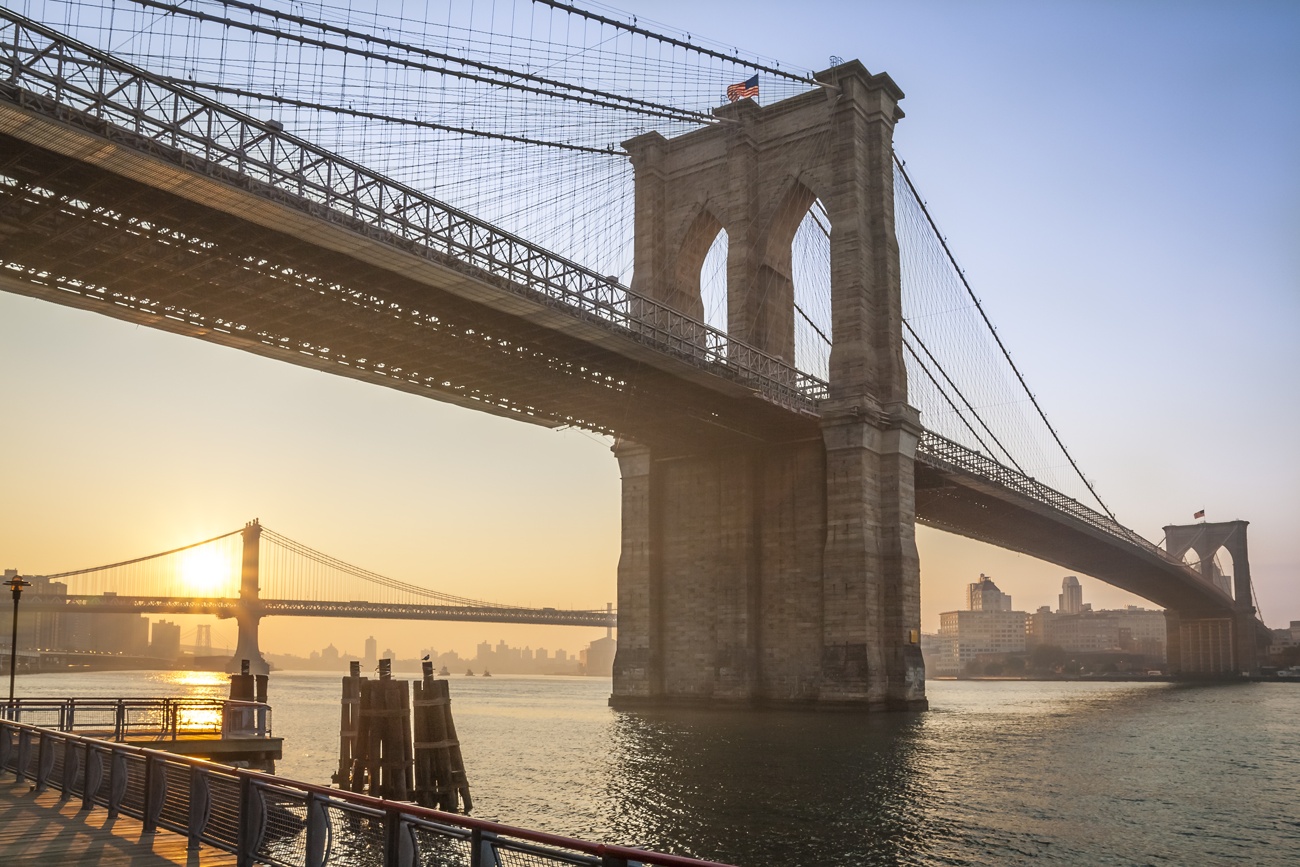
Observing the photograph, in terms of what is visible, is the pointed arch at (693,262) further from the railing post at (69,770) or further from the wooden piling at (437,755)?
the railing post at (69,770)

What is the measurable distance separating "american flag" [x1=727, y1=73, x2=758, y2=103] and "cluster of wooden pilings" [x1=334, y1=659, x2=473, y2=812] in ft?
121

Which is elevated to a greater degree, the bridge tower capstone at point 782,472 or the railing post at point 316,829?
the bridge tower capstone at point 782,472

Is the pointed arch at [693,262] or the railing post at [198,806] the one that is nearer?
the railing post at [198,806]

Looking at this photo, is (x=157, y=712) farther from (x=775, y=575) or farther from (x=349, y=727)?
(x=775, y=575)

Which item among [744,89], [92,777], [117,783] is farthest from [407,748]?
[744,89]

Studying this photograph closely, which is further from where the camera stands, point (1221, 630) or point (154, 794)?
point (1221, 630)

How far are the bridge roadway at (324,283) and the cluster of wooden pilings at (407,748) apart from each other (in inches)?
490

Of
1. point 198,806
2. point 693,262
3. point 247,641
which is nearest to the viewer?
point 198,806

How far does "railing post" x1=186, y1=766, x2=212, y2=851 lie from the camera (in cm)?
1334

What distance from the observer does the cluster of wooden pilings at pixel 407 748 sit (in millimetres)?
27438

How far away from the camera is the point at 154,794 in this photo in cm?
1445

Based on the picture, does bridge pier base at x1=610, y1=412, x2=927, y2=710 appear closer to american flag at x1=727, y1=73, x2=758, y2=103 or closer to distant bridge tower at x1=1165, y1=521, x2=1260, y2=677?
american flag at x1=727, y1=73, x2=758, y2=103

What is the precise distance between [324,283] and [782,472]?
25504 mm

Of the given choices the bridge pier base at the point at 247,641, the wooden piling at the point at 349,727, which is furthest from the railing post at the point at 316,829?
the bridge pier base at the point at 247,641
